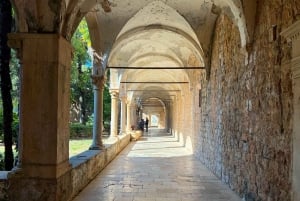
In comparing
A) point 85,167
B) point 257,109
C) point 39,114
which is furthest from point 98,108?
point 257,109

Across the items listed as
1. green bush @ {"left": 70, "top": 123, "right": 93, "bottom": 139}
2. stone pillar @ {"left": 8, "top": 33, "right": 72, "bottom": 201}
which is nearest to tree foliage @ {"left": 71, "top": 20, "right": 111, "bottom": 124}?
green bush @ {"left": 70, "top": 123, "right": 93, "bottom": 139}

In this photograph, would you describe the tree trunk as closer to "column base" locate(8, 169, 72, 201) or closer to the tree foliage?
"column base" locate(8, 169, 72, 201)

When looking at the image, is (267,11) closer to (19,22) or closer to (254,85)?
(254,85)

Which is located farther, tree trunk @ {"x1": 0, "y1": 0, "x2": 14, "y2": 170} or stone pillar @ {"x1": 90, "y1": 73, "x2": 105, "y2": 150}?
stone pillar @ {"x1": 90, "y1": 73, "x2": 105, "y2": 150}

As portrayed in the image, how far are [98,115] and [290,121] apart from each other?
640cm

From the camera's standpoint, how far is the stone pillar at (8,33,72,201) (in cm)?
444

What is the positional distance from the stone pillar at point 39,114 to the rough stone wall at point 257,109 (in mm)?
2538

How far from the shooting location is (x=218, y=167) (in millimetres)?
7801

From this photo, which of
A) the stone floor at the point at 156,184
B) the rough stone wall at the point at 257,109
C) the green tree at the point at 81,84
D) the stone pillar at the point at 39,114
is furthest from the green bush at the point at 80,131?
the stone pillar at the point at 39,114

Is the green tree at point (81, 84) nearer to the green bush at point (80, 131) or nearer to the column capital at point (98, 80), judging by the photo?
the green bush at point (80, 131)

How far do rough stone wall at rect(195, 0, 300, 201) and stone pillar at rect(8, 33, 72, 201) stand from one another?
8.33 feet

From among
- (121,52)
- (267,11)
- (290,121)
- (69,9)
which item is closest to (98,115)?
(121,52)

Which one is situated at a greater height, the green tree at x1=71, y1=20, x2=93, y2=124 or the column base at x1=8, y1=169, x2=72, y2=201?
the green tree at x1=71, y1=20, x2=93, y2=124

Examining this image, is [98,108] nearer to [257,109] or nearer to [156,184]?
[156,184]
